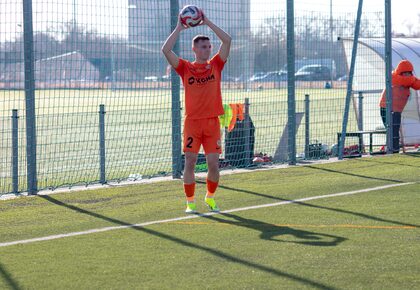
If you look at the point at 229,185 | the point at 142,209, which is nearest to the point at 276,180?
the point at 229,185

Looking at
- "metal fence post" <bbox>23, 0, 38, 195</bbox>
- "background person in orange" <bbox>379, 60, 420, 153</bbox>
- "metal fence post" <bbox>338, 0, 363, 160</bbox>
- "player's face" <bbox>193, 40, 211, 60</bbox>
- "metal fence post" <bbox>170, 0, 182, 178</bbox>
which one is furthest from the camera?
"background person in orange" <bbox>379, 60, 420, 153</bbox>

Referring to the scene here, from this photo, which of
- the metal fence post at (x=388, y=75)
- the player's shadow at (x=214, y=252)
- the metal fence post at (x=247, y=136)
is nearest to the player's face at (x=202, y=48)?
the player's shadow at (x=214, y=252)

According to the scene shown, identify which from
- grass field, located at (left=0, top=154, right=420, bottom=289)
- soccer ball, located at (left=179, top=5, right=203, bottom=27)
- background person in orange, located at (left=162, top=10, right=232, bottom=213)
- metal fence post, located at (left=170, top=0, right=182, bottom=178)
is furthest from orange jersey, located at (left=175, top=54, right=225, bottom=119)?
metal fence post, located at (left=170, top=0, right=182, bottom=178)

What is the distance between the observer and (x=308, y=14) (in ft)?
56.1

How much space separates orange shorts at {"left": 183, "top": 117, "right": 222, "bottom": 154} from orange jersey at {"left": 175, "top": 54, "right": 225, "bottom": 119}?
0.07m

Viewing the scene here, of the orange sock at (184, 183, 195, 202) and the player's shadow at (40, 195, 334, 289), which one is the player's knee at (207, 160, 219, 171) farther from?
the player's shadow at (40, 195, 334, 289)

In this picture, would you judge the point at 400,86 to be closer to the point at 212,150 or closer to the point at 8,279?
the point at 212,150

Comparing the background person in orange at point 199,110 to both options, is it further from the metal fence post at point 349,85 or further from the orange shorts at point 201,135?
the metal fence post at point 349,85

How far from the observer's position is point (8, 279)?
7074mm

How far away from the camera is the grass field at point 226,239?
6965mm

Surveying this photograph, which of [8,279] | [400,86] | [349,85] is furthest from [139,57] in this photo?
[8,279]

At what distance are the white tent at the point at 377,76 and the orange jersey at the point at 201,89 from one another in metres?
8.95

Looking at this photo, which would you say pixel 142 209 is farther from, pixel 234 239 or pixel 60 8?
pixel 60 8

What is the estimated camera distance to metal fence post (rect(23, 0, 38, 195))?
12.4 m
